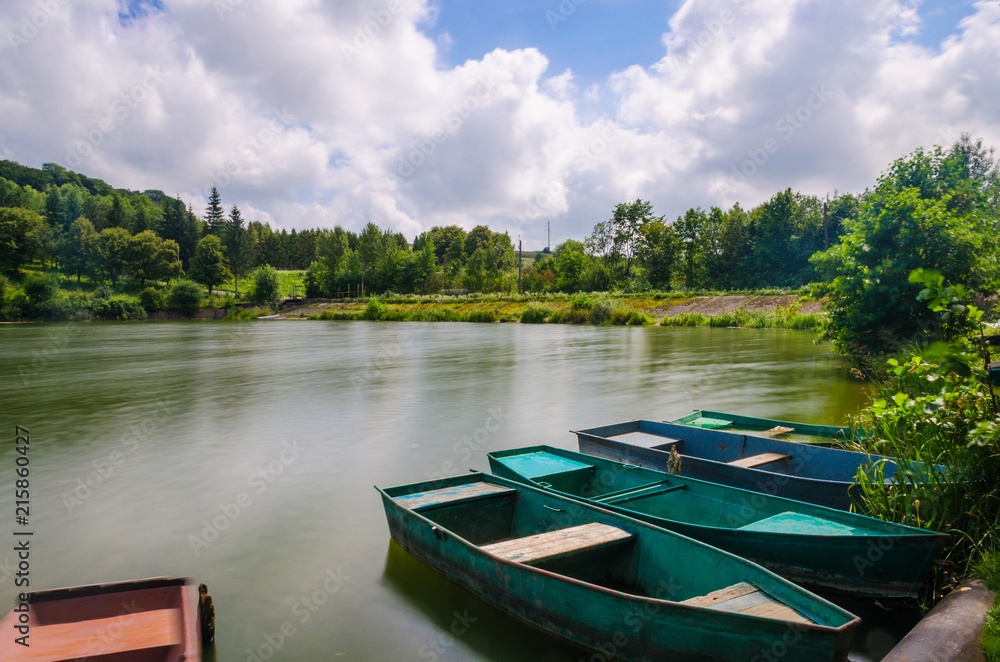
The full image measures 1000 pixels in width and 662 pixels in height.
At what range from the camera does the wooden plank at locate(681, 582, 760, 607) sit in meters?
3.87

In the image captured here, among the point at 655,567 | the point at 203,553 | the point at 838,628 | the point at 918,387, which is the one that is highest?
the point at 918,387

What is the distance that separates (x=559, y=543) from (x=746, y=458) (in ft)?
12.5

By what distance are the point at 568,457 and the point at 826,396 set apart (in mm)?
11487

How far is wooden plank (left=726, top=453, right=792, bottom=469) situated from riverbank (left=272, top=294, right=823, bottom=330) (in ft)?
97.3

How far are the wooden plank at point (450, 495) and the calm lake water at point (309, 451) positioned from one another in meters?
0.74

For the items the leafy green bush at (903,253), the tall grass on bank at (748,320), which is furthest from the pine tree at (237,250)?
the leafy green bush at (903,253)

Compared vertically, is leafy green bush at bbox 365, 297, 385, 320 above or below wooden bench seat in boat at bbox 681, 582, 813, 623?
above

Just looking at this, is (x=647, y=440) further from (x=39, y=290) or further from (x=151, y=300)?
(x=151, y=300)

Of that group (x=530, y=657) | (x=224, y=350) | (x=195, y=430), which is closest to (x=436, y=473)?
(x=530, y=657)

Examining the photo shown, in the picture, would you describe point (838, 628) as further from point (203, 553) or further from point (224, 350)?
point (224, 350)

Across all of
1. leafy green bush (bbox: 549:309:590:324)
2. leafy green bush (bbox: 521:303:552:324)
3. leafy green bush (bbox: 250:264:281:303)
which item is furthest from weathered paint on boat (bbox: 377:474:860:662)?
leafy green bush (bbox: 250:264:281:303)

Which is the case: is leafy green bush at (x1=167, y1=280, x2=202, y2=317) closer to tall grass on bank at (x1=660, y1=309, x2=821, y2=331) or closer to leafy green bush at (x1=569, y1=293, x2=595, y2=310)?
leafy green bush at (x1=569, y1=293, x2=595, y2=310)

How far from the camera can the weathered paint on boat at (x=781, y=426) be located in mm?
8461

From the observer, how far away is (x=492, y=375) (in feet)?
71.8
